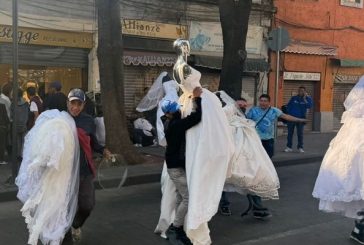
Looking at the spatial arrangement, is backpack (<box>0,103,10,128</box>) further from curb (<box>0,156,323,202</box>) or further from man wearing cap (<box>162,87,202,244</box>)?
man wearing cap (<box>162,87,202,244</box>)

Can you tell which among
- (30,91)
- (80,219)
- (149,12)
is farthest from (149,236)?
(149,12)

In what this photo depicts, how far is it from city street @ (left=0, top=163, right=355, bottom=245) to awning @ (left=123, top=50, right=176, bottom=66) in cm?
637

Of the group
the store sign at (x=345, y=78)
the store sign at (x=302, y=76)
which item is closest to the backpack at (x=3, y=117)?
the store sign at (x=302, y=76)

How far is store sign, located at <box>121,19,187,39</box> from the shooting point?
14.8m

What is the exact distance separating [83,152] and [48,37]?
866 cm

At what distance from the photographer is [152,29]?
15.4 meters

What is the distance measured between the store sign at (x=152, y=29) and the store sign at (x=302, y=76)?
4.74 meters

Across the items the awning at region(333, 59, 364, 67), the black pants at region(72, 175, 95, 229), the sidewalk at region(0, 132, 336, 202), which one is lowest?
the sidewalk at region(0, 132, 336, 202)

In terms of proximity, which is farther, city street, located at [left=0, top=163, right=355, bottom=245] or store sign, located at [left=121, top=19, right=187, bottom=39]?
store sign, located at [left=121, top=19, right=187, bottom=39]

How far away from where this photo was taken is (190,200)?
17.6 feet

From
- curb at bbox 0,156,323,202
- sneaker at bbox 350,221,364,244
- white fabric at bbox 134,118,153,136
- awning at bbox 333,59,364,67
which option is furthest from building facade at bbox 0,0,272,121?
sneaker at bbox 350,221,364,244

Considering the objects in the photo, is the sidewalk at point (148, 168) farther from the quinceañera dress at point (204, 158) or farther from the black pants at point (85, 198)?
the quinceañera dress at point (204, 158)

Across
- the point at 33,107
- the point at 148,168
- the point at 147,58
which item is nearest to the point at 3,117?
the point at 33,107

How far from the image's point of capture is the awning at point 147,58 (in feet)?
48.2
